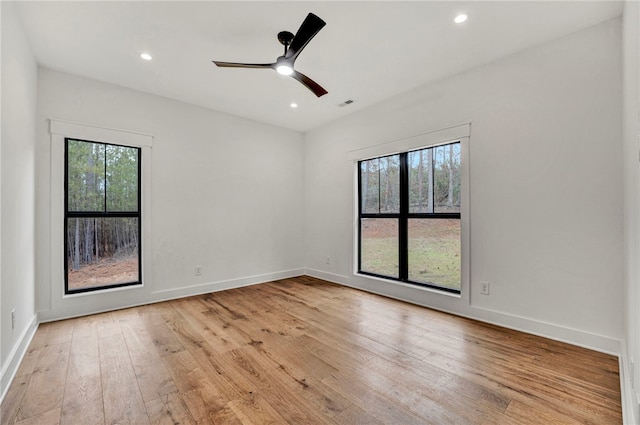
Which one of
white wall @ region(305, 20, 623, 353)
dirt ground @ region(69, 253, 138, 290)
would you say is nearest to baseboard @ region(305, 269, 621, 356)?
white wall @ region(305, 20, 623, 353)

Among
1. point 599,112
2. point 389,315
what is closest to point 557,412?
point 389,315

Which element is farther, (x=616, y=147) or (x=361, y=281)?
(x=361, y=281)

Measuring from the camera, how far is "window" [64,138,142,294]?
3348 mm

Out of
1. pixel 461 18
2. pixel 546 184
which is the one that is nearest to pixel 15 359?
pixel 461 18

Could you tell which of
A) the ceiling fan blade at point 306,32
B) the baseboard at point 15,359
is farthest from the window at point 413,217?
the baseboard at point 15,359

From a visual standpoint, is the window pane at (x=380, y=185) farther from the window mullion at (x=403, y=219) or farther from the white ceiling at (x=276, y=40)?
the white ceiling at (x=276, y=40)

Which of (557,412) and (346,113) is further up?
(346,113)

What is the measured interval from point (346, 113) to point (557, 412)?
13.5ft

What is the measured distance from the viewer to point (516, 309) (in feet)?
9.43

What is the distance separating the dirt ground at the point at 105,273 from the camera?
3393mm

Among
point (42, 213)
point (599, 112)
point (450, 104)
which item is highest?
→ point (450, 104)

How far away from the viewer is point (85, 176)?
344 cm

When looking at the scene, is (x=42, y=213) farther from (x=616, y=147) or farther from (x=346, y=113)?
(x=616, y=147)

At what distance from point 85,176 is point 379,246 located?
3.91 metres
